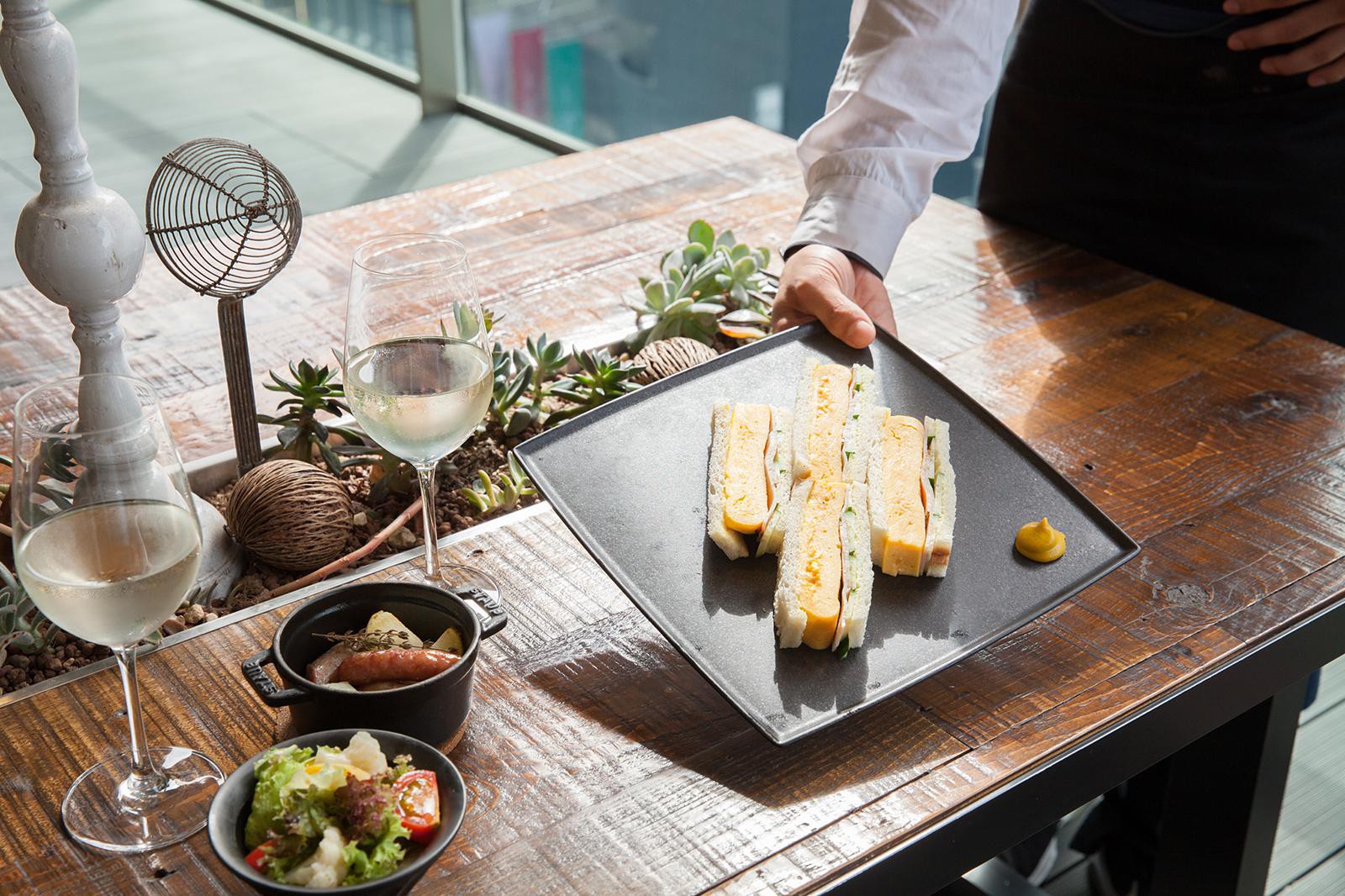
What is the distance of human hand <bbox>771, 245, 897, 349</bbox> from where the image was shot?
1229 millimetres

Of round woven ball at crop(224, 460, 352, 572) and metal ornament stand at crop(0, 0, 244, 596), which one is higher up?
metal ornament stand at crop(0, 0, 244, 596)

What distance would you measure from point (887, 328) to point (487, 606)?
0.65 m

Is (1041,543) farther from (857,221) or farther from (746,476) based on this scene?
(857,221)

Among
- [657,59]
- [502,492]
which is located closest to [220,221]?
[502,492]

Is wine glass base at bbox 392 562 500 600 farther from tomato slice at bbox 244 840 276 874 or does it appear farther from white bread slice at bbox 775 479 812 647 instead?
tomato slice at bbox 244 840 276 874

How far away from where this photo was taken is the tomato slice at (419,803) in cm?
67

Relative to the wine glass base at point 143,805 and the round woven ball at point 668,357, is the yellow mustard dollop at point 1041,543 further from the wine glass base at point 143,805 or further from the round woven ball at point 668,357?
the wine glass base at point 143,805

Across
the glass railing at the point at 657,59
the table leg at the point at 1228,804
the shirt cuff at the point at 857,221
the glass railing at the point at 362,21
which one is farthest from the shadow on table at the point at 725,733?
the glass railing at the point at 362,21

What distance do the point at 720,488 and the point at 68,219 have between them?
0.52m

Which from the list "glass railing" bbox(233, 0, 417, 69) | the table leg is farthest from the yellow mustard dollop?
"glass railing" bbox(233, 0, 417, 69)

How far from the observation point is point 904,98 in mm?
1570

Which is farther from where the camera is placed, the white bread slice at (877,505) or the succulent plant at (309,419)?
the succulent plant at (309,419)

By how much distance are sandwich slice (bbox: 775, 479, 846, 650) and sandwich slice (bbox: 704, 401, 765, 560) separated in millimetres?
37

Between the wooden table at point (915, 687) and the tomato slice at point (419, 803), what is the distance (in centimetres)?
7
